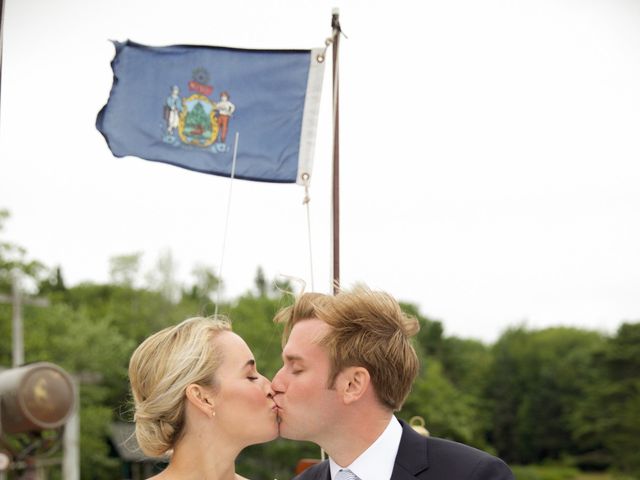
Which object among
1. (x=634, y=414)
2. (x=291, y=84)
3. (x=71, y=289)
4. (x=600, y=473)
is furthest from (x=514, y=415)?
(x=291, y=84)

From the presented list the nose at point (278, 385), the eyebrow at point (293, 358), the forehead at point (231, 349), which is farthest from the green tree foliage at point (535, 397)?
the eyebrow at point (293, 358)

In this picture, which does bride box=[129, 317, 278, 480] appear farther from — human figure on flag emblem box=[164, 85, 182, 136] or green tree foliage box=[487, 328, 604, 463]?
green tree foliage box=[487, 328, 604, 463]

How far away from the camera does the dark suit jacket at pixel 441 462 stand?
4.36 metres

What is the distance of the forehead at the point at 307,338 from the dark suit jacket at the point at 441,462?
62 centimetres

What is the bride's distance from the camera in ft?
16.3

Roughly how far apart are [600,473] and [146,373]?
7822cm

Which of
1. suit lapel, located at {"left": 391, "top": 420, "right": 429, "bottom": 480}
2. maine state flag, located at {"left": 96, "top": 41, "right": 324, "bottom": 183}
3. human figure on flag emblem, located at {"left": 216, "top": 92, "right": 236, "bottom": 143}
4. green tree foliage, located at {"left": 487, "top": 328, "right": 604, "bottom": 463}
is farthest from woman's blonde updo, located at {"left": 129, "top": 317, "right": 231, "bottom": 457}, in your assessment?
green tree foliage, located at {"left": 487, "top": 328, "right": 604, "bottom": 463}

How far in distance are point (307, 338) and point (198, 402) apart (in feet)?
2.27

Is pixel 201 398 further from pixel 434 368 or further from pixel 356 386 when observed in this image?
pixel 434 368

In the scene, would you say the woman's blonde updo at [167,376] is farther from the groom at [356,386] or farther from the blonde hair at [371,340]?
the blonde hair at [371,340]

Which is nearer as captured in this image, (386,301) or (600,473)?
(386,301)

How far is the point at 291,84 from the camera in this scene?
28.7 feet

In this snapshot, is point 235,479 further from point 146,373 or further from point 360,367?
point 360,367

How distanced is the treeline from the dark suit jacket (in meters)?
24.8
